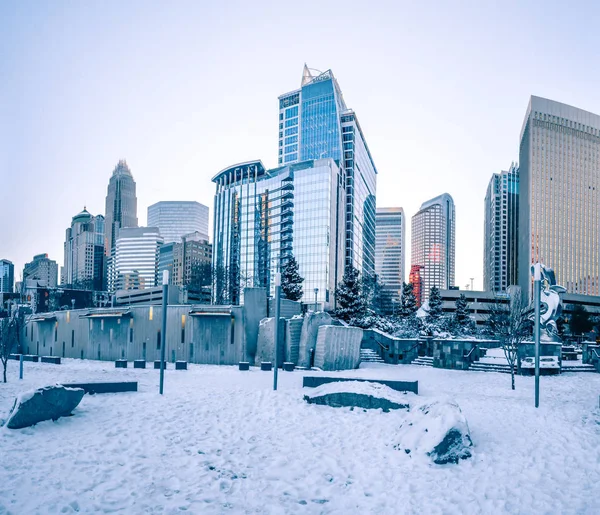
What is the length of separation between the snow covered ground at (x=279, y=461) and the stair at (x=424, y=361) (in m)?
12.4

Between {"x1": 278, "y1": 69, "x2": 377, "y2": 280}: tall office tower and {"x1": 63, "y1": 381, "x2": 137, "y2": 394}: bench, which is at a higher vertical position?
{"x1": 278, "y1": 69, "x2": 377, "y2": 280}: tall office tower

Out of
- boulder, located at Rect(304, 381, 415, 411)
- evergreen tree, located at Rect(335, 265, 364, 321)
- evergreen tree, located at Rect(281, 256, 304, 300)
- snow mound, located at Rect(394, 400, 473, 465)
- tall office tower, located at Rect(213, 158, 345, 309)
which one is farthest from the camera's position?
tall office tower, located at Rect(213, 158, 345, 309)

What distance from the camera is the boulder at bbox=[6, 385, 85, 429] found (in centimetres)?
950

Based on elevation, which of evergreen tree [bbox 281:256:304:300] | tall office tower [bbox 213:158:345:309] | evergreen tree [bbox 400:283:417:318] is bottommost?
evergreen tree [bbox 400:283:417:318]

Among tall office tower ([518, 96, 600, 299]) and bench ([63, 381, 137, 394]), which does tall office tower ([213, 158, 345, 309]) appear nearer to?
tall office tower ([518, 96, 600, 299])

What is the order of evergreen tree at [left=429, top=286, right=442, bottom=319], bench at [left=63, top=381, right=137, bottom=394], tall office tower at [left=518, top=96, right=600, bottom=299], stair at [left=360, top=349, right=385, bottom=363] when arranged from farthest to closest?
tall office tower at [left=518, top=96, right=600, bottom=299]
evergreen tree at [left=429, top=286, right=442, bottom=319]
stair at [left=360, top=349, right=385, bottom=363]
bench at [left=63, top=381, right=137, bottom=394]

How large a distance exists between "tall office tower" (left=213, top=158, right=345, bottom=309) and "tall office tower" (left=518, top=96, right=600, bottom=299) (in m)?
69.5

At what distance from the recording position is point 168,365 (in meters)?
24.1

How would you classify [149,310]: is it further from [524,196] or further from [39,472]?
[524,196]

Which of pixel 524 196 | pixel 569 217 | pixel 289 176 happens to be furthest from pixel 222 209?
pixel 569 217

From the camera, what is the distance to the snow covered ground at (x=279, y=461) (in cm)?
680

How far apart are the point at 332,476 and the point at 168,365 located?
18.1m

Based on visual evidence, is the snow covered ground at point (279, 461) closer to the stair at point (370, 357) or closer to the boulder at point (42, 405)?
the boulder at point (42, 405)

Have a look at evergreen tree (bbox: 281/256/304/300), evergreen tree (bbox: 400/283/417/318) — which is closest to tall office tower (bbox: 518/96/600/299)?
evergreen tree (bbox: 400/283/417/318)
